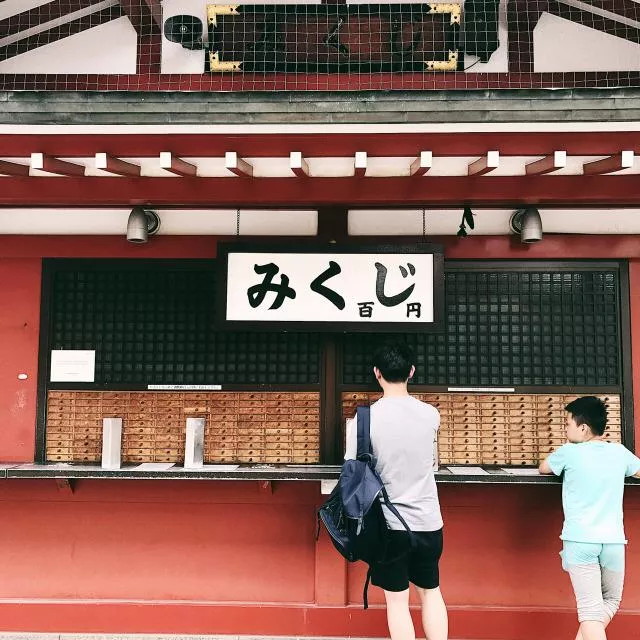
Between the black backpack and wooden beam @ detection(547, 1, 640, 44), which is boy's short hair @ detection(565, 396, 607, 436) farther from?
wooden beam @ detection(547, 1, 640, 44)

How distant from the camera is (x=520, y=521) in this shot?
4566 millimetres

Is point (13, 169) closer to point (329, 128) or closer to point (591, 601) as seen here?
point (329, 128)

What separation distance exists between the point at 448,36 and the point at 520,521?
437cm

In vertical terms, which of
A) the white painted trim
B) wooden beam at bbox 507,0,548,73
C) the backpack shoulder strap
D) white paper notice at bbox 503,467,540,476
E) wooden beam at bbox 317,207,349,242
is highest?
wooden beam at bbox 507,0,548,73

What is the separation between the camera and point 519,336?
470 cm

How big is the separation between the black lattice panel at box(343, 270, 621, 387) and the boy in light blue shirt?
1.12 metres

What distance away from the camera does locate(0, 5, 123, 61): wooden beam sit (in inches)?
203

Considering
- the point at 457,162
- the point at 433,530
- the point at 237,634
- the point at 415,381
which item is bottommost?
the point at 237,634

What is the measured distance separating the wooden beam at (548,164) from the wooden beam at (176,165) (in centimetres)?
245

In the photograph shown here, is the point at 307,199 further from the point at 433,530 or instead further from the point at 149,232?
the point at 433,530

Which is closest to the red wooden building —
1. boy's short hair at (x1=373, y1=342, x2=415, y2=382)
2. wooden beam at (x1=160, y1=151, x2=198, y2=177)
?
wooden beam at (x1=160, y1=151, x2=198, y2=177)

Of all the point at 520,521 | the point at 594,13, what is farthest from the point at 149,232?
the point at 594,13

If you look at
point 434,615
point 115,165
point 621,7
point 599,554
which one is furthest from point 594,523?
point 621,7

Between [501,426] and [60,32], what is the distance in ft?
17.8
